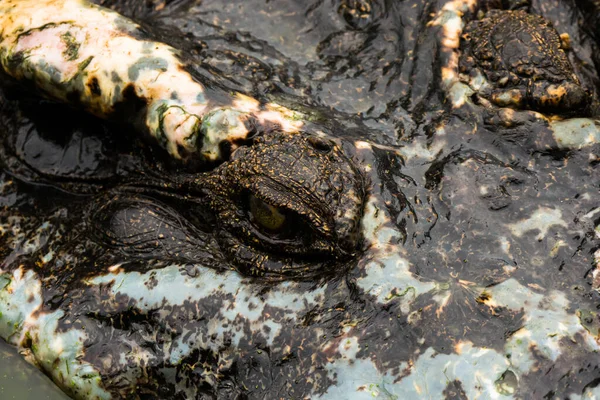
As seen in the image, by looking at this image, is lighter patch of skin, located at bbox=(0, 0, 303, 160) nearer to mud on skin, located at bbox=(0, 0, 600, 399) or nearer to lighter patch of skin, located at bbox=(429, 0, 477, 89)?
mud on skin, located at bbox=(0, 0, 600, 399)

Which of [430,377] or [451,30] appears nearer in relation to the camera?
[430,377]

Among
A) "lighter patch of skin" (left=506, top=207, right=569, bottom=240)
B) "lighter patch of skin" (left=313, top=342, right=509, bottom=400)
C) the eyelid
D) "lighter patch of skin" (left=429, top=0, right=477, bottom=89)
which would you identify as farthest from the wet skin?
"lighter patch of skin" (left=313, top=342, right=509, bottom=400)

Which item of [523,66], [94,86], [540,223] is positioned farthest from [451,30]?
[94,86]

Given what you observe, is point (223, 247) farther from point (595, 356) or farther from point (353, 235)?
point (595, 356)

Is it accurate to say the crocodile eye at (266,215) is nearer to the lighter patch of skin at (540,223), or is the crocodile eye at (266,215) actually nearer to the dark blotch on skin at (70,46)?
the lighter patch of skin at (540,223)

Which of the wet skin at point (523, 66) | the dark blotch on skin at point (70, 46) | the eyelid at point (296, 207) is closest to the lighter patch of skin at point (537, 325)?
the eyelid at point (296, 207)

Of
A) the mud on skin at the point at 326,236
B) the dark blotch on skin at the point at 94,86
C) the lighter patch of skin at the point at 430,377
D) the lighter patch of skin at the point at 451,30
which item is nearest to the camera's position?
the lighter patch of skin at the point at 430,377

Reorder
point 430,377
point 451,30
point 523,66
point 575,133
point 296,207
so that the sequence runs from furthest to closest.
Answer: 1. point 451,30
2. point 523,66
3. point 575,133
4. point 296,207
5. point 430,377

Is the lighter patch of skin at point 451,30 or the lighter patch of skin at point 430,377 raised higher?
the lighter patch of skin at point 451,30

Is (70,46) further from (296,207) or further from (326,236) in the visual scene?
(326,236)
